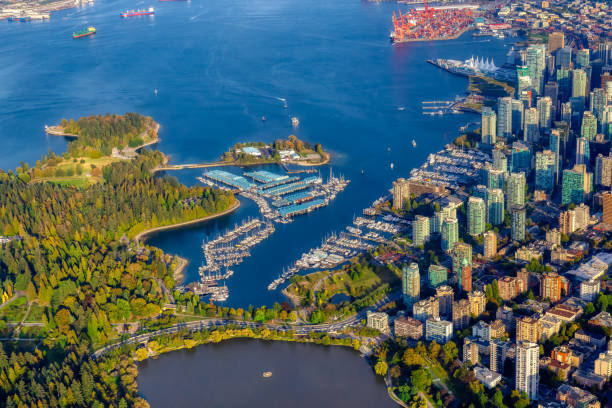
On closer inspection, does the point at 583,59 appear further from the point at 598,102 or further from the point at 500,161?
the point at 500,161

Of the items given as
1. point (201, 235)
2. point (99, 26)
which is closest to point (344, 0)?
point (99, 26)

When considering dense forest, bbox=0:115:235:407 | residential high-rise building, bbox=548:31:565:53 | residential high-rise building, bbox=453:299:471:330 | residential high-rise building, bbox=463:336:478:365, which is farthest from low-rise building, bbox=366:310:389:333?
residential high-rise building, bbox=548:31:565:53

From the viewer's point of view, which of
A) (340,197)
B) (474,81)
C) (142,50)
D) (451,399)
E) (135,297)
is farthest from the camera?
(142,50)

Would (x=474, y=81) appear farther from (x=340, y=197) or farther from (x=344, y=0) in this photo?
(x=344, y=0)

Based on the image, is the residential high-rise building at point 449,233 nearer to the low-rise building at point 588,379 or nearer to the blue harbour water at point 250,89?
the blue harbour water at point 250,89

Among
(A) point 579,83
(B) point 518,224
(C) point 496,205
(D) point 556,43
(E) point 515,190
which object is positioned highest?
(D) point 556,43

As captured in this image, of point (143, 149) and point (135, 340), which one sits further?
point (143, 149)

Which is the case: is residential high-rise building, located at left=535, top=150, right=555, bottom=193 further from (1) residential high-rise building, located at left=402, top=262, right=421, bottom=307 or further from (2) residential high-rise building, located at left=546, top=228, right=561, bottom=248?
(1) residential high-rise building, located at left=402, top=262, right=421, bottom=307

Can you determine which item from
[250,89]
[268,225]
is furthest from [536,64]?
[268,225]
